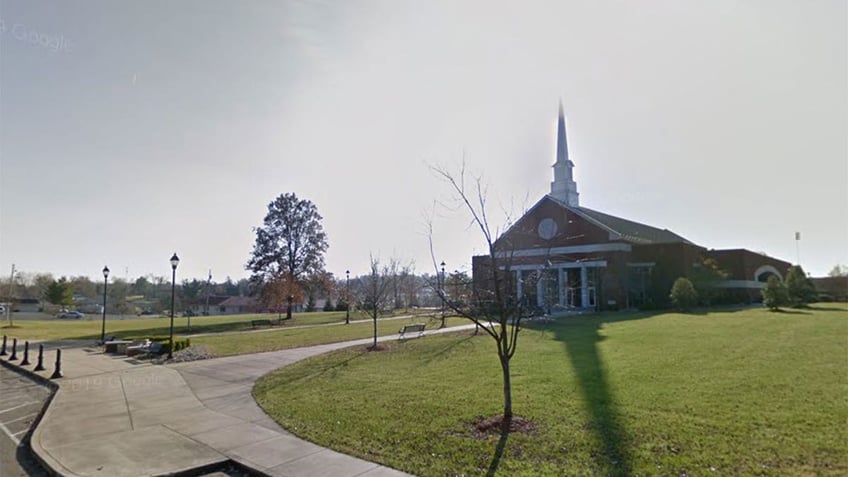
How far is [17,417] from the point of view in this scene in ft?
30.3

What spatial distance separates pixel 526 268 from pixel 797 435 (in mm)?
37098

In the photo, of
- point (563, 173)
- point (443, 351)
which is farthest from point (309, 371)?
point (563, 173)

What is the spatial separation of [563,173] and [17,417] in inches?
2183

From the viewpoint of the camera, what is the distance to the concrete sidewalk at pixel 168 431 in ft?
19.4

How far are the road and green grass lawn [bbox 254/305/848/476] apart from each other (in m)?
3.60

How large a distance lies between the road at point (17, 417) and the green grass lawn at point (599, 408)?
3601 millimetres

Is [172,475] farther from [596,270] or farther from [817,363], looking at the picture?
[596,270]

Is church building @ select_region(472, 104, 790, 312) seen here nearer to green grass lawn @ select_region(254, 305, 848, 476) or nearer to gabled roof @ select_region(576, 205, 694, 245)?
gabled roof @ select_region(576, 205, 694, 245)

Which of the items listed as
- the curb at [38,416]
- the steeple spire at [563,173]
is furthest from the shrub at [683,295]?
the curb at [38,416]

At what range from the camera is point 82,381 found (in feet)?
42.0

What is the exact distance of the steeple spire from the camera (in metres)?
55.4

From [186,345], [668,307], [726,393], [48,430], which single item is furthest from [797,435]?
[668,307]

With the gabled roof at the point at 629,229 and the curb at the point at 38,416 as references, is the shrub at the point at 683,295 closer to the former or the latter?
the gabled roof at the point at 629,229

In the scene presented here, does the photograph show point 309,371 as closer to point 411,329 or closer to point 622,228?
point 411,329
